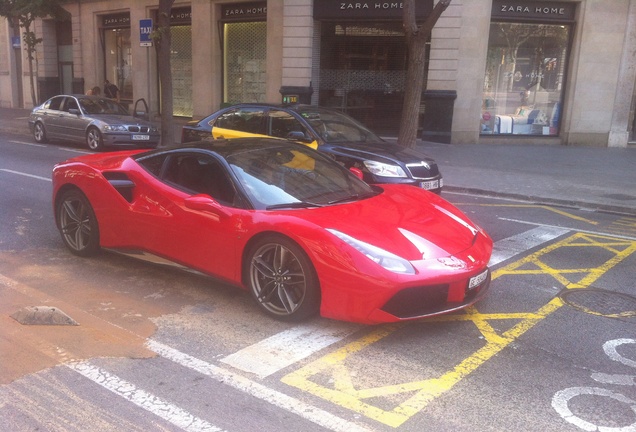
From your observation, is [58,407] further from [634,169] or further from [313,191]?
[634,169]

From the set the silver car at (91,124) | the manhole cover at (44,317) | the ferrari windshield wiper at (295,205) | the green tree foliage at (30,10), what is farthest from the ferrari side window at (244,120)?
the green tree foliage at (30,10)

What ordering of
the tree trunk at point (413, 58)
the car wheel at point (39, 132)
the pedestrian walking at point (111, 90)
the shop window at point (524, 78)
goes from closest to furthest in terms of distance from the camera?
the tree trunk at point (413, 58) < the car wheel at point (39, 132) < the shop window at point (524, 78) < the pedestrian walking at point (111, 90)

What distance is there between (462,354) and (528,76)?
A: 16951 millimetres

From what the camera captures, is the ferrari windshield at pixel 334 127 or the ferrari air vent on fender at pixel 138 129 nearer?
the ferrari windshield at pixel 334 127

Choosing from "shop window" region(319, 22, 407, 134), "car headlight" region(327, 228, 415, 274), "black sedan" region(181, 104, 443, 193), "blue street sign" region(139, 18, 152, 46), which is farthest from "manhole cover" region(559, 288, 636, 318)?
"shop window" region(319, 22, 407, 134)

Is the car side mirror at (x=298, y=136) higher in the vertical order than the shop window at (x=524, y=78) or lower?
lower

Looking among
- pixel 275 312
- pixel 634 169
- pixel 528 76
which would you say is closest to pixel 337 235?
pixel 275 312

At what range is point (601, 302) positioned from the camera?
17.4ft

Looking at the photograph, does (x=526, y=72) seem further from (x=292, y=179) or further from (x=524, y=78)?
(x=292, y=179)

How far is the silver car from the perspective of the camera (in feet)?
52.0

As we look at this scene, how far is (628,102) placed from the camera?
60.6ft

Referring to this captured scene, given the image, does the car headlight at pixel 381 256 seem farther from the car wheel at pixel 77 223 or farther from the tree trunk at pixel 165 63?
the tree trunk at pixel 165 63

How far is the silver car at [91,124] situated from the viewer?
52.0 ft

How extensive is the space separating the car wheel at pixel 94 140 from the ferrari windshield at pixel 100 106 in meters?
0.85
